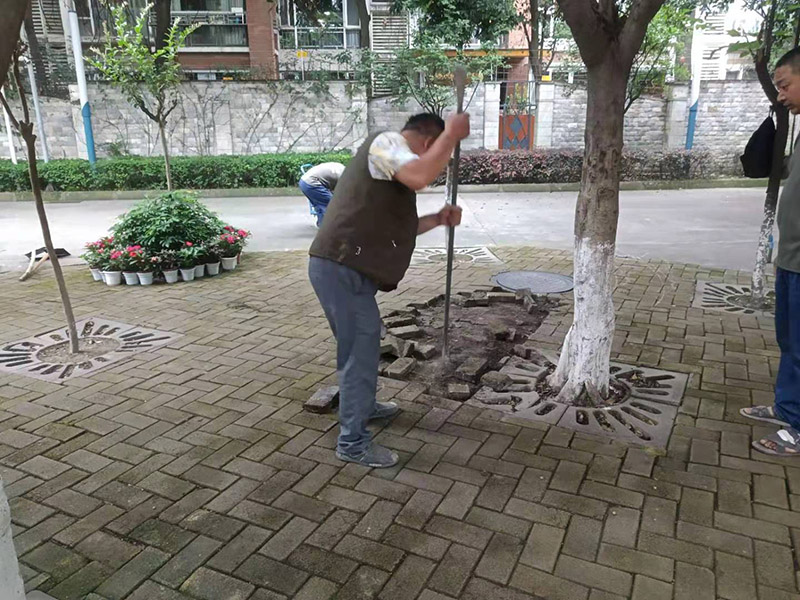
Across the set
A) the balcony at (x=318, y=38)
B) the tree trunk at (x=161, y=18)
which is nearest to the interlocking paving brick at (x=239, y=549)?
the tree trunk at (x=161, y=18)

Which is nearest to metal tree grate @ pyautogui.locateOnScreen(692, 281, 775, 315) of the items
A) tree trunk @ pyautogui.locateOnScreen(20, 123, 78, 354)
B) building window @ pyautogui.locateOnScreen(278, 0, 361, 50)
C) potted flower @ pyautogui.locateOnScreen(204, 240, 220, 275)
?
potted flower @ pyautogui.locateOnScreen(204, 240, 220, 275)

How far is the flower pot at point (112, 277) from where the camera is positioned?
6289 mm

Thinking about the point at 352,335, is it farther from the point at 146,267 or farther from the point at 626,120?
the point at 626,120

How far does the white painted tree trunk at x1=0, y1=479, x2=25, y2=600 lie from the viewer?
153 cm

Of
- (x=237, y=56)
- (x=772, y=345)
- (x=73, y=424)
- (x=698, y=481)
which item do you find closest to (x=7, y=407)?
(x=73, y=424)

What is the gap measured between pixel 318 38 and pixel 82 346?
2069 cm

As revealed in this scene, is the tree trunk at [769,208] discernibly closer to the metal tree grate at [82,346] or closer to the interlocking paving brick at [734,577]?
the interlocking paving brick at [734,577]

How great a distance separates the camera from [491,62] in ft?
39.3

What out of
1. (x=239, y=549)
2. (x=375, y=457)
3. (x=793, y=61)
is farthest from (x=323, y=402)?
(x=793, y=61)

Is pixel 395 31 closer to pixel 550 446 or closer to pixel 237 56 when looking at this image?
pixel 237 56

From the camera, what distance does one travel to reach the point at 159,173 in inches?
557

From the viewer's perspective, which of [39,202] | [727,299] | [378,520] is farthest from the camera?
[727,299]

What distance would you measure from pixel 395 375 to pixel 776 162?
3.87 m

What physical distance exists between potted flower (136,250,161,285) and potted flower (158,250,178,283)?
0.04m
